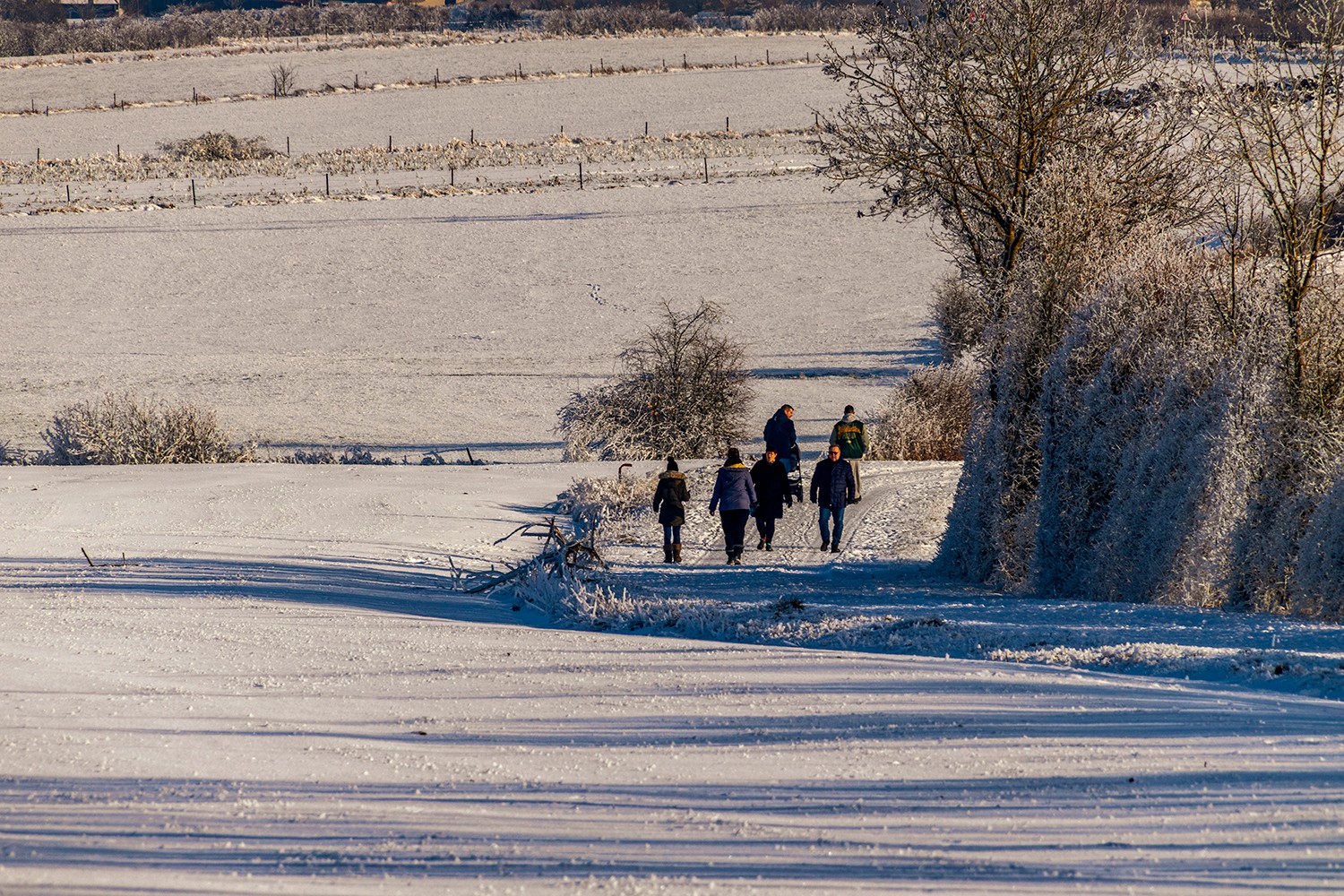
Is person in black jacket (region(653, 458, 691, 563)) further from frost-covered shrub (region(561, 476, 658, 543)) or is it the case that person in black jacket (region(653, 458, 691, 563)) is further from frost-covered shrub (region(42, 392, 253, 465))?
frost-covered shrub (region(42, 392, 253, 465))

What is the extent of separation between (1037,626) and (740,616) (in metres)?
2.04

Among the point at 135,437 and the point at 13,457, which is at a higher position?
the point at 135,437

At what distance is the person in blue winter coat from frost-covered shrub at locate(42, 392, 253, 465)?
1112 centimetres

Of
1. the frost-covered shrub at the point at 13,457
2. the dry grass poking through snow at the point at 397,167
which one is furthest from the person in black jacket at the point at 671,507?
the dry grass poking through snow at the point at 397,167

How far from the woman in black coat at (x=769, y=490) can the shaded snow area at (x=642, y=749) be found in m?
3.83

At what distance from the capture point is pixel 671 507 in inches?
595

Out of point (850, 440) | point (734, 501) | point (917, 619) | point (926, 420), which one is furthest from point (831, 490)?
point (926, 420)

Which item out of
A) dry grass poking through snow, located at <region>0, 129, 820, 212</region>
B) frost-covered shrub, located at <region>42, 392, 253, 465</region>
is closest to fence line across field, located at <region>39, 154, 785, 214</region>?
dry grass poking through snow, located at <region>0, 129, 820, 212</region>

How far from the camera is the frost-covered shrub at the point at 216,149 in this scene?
65812 millimetres

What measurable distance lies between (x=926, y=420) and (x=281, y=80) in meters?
68.8

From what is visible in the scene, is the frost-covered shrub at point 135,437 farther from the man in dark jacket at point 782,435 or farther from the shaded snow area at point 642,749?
the shaded snow area at point 642,749

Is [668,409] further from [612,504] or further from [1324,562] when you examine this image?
[1324,562]

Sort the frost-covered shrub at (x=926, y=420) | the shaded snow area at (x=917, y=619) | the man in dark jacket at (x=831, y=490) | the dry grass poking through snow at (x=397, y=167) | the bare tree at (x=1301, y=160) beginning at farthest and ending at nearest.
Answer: the dry grass poking through snow at (x=397, y=167), the frost-covered shrub at (x=926, y=420), the man in dark jacket at (x=831, y=490), the bare tree at (x=1301, y=160), the shaded snow area at (x=917, y=619)

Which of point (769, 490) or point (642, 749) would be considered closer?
point (642, 749)
